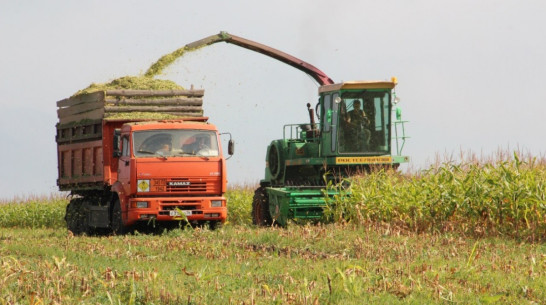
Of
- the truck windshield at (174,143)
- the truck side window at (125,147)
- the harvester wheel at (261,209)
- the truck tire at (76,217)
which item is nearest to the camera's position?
the truck windshield at (174,143)

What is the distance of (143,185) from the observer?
17.6m

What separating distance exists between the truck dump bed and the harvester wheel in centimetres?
257

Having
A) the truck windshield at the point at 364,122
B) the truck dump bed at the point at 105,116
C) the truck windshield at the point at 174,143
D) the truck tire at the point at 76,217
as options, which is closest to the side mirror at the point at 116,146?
the truck windshield at the point at 174,143

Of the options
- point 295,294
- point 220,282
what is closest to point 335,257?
point 220,282

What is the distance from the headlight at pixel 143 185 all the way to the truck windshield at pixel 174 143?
1.89ft

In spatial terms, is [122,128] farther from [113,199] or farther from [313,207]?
[313,207]

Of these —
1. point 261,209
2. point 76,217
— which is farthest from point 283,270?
point 76,217

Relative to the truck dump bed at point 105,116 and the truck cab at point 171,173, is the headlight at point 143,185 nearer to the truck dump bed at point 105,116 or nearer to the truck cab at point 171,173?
the truck cab at point 171,173

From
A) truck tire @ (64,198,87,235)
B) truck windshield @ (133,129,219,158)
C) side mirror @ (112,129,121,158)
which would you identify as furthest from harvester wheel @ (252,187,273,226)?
truck tire @ (64,198,87,235)

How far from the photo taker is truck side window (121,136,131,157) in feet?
59.4

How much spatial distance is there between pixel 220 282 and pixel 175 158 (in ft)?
30.7

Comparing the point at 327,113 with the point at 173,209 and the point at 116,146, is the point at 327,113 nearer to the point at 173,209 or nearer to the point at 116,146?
the point at 173,209

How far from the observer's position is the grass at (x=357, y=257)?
799cm

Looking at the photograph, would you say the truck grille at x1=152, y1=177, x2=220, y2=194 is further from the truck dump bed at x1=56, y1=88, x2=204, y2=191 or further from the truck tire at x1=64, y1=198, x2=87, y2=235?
the truck tire at x1=64, y1=198, x2=87, y2=235
